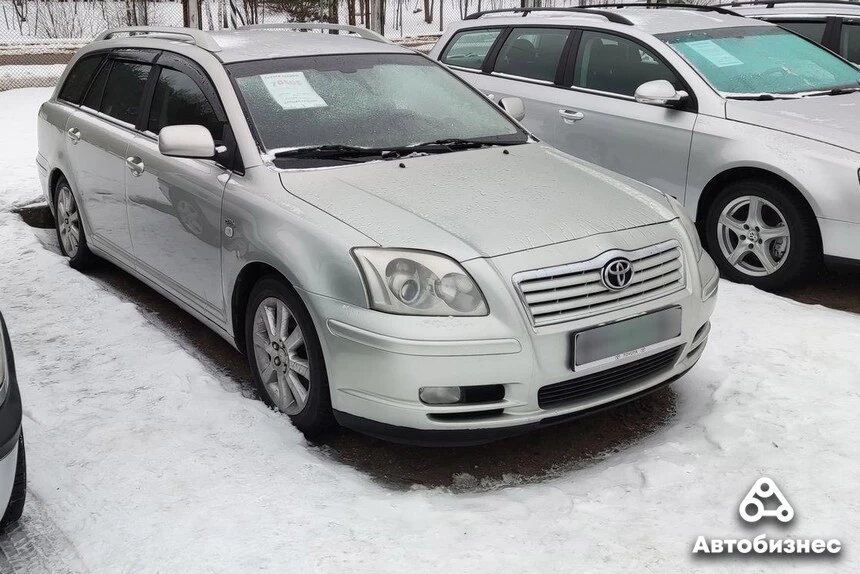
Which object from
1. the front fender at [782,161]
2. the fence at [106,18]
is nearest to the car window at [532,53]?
the front fender at [782,161]

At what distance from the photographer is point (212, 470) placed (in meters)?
3.24

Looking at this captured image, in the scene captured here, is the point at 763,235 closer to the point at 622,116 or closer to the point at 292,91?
the point at 622,116

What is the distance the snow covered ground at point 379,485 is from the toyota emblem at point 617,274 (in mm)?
694

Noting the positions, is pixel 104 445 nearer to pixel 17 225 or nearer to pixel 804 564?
pixel 804 564

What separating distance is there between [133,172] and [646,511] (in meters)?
3.13

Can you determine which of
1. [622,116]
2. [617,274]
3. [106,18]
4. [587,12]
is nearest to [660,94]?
[622,116]

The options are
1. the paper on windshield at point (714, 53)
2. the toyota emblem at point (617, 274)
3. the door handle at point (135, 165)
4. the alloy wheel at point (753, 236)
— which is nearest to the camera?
the toyota emblem at point (617, 274)

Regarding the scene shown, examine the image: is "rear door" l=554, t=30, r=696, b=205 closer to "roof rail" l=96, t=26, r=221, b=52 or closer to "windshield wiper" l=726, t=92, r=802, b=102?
"windshield wiper" l=726, t=92, r=802, b=102

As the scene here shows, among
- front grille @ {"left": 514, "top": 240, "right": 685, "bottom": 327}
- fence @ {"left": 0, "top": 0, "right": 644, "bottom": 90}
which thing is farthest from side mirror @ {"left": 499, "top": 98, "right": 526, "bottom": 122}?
fence @ {"left": 0, "top": 0, "right": 644, "bottom": 90}

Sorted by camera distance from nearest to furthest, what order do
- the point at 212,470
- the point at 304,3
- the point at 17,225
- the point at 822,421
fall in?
1. the point at 212,470
2. the point at 822,421
3. the point at 17,225
4. the point at 304,3

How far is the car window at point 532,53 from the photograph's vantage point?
6559mm

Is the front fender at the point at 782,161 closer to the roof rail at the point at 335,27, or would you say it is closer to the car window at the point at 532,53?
the car window at the point at 532,53

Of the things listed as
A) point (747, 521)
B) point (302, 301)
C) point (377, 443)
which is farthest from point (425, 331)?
point (747, 521)

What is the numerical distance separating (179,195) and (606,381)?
2217 mm
